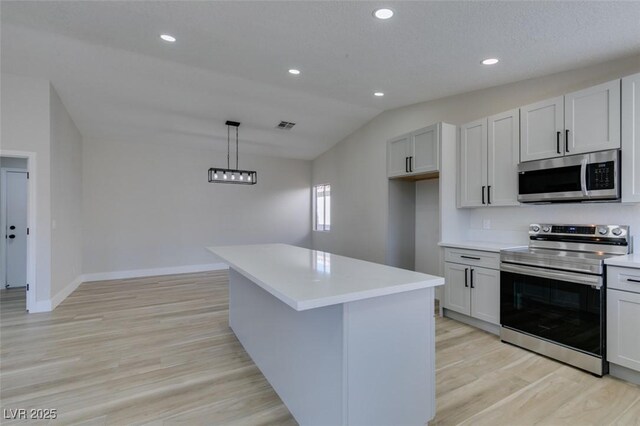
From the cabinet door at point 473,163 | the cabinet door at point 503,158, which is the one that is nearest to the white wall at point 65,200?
the cabinet door at point 473,163

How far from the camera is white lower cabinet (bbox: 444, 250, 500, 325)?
3109mm

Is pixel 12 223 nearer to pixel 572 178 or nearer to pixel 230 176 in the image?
pixel 230 176

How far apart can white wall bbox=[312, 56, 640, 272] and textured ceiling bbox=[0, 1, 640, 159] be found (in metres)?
0.17

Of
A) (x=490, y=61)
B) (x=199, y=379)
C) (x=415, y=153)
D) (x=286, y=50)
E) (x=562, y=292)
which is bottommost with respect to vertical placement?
(x=199, y=379)

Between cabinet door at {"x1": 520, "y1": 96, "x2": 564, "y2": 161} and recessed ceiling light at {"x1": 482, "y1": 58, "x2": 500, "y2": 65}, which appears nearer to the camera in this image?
cabinet door at {"x1": 520, "y1": 96, "x2": 564, "y2": 161}

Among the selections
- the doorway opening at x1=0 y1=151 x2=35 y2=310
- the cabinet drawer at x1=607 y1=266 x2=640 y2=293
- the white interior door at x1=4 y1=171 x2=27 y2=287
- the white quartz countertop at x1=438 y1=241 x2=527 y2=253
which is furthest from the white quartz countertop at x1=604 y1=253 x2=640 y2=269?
the white interior door at x1=4 y1=171 x2=27 y2=287

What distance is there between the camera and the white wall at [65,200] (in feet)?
A: 13.4

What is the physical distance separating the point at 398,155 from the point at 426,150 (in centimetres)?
55

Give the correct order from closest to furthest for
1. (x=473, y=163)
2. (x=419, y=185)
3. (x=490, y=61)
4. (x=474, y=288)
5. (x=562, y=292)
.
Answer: (x=562, y=292), (x=490, y=61), (x=474, y=288), (x=473, y=163), (x=419, y=185)

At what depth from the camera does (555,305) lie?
2.60 m

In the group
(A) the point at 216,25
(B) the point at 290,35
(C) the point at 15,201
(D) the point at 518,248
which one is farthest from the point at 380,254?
(C) the point at 15,201

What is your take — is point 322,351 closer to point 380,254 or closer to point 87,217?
point 380,254

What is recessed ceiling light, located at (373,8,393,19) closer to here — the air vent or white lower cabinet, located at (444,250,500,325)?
white lower cabinet, located at (444,250,500,325)

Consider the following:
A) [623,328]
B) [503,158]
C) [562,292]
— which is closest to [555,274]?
[562,292]
